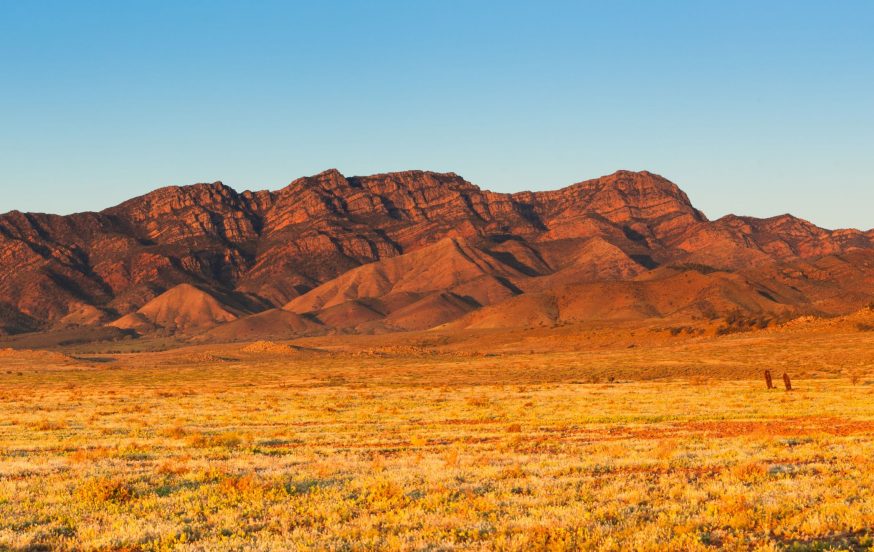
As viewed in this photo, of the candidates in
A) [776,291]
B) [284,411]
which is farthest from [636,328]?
[284,411]

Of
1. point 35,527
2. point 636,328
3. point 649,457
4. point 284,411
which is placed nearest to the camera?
point 35,527

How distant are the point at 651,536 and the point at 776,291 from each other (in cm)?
14320

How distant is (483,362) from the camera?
8344cm

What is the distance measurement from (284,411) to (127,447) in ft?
42.8

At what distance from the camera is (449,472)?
50.8 feet

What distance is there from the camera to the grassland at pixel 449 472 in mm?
10570

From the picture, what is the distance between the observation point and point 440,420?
96.2 feet

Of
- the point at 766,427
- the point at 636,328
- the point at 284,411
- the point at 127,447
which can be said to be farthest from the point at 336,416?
the point at 636,328

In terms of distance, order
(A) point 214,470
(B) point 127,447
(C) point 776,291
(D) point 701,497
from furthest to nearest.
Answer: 1. (C) point 776,291
2. (B) point 127,447
3. (A) point 214,470
4. (D) point 701,497

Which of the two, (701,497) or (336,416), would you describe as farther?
(336,416)

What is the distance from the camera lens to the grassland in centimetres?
1057

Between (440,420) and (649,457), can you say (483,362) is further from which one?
(649,457)

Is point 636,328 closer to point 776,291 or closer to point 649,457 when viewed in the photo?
point 776,291

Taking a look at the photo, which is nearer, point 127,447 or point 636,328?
point 127,447
